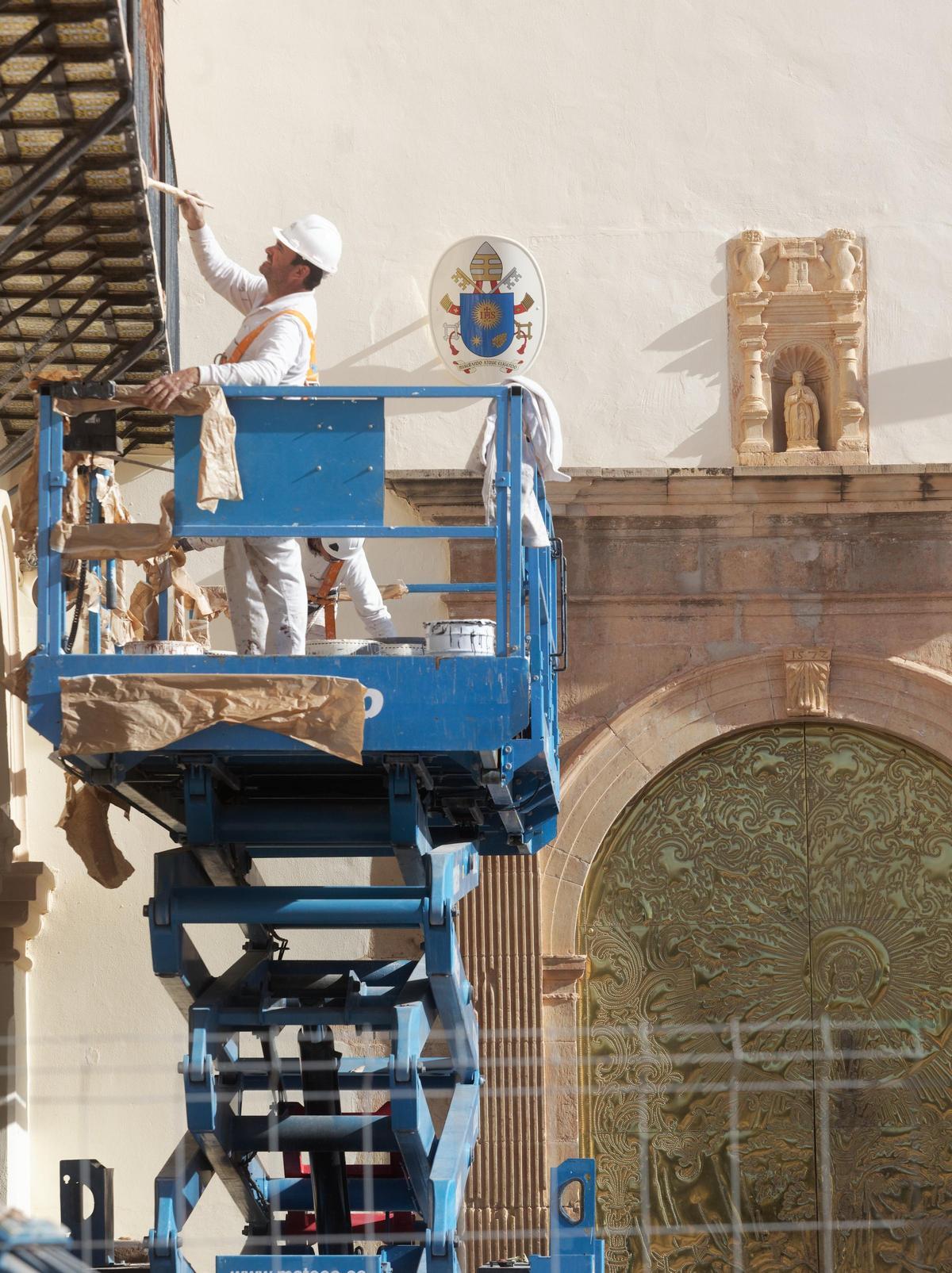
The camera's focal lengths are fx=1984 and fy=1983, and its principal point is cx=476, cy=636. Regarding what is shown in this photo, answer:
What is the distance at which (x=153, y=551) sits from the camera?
711 centimetres

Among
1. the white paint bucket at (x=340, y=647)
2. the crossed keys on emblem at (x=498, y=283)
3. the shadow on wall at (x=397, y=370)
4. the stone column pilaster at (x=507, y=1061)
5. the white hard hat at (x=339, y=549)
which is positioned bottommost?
the stone column pilaster at (x=507, y=1061)

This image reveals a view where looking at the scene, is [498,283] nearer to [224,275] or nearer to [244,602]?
[224,275]

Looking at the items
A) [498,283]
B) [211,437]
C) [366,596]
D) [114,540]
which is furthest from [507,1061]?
[211,437]

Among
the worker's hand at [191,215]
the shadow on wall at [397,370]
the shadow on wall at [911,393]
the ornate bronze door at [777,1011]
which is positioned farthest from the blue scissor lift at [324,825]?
the shadow on wall at [911,393]

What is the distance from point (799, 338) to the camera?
40.6 feet

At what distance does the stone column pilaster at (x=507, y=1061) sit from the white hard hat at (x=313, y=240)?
468cm

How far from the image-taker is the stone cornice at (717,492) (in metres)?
11.7

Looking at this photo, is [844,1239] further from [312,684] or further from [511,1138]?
[312,684]

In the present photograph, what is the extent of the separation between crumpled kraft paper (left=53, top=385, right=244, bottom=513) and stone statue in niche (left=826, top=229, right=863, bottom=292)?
6334 millimetres

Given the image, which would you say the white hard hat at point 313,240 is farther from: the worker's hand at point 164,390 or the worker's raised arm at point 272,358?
the worker's hand at point 164,390

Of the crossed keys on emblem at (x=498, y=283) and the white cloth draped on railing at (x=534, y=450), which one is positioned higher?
the crossed keys on emblem at (x=498, y=283)

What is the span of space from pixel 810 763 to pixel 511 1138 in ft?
9.43

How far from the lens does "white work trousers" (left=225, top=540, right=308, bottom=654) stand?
289 inches

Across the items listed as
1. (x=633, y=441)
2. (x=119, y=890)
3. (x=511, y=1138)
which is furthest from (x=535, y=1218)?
(x=633, y=441)
